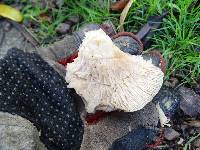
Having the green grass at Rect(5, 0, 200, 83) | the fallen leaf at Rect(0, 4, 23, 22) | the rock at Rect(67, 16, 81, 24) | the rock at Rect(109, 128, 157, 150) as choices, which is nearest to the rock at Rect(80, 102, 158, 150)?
the rock at Rect(109, 128, 157, 150)

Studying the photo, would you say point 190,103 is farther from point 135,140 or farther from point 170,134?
point 135,140

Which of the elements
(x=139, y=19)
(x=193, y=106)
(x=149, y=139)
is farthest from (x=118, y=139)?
(x=139, y=19)

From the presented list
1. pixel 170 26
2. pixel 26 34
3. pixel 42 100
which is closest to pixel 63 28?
pixel 26 34

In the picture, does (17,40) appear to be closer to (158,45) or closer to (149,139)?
(158,45)

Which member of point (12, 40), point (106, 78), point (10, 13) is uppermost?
point (106, 78)

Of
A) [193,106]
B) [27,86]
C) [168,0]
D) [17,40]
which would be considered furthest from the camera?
[17,40]

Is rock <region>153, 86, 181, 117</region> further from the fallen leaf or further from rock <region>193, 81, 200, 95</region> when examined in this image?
the fallen leaf

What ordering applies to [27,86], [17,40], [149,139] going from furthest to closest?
[17,40], [149,139], [27,86]
